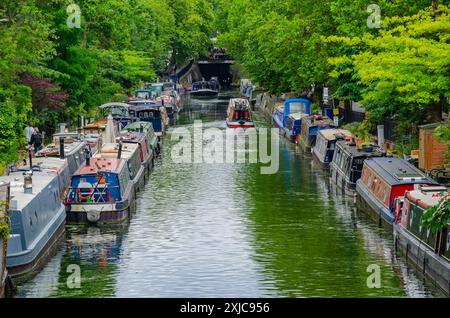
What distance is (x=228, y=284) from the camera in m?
36.4

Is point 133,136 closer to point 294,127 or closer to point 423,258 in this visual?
point 294,127

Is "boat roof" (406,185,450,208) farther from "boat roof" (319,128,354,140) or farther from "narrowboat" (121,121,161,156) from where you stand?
"narrowboat" (121,121,161,156)

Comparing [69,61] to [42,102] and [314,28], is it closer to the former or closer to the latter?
[42,102]

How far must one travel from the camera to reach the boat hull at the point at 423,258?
33.5 metres

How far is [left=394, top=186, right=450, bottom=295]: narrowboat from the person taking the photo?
3375 cm

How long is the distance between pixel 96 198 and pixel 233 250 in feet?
24.9

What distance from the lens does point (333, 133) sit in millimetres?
64500

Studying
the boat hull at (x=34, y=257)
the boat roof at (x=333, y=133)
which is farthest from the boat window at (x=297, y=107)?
the boat hull at (x=34, y=257)

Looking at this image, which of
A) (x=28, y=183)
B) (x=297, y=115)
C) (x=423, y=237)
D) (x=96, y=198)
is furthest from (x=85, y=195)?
(x=297, y=115)

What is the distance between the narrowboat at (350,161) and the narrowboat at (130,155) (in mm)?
9854

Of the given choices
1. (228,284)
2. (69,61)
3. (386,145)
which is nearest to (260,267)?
(228,284)

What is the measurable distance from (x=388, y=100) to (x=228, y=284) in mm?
23337
